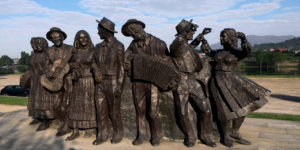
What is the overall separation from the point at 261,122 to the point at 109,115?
4.81 meters

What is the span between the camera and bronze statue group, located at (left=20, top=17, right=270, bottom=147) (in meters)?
5.22

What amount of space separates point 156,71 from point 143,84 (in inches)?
20.2

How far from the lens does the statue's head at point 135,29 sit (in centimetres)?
532

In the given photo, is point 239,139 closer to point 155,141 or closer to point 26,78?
point 155,141

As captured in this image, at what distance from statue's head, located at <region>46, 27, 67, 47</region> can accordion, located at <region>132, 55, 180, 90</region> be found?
2545 mm

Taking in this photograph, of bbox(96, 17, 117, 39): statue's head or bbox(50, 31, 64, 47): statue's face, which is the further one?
bbox(50, 31, 64, 47): statue's face

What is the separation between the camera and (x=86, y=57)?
593cm

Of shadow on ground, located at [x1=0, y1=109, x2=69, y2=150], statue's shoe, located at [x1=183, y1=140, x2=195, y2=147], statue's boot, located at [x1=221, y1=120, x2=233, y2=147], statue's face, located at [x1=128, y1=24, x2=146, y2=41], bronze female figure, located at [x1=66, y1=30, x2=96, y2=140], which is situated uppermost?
statue's face, located at [x1=128, y1=24, x2=146, y2=41]

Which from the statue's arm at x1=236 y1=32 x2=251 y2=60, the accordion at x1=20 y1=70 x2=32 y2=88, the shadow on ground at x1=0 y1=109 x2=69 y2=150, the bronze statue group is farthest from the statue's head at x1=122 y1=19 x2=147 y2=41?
the accordion at x1=20 y1=70 x2=32 y2=88

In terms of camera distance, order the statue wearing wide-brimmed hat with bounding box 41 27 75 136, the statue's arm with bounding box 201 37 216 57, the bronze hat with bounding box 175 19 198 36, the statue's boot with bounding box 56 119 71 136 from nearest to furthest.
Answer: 1. the bronze hat with bounding box 175 19 198 36
2. the statue's arm with bounding box 201 37 216 57
3. the statue's boot with bounding box 56 119 71 136
4. the statue wearing wide-brimmed hat with bounding box 41 27 75 136

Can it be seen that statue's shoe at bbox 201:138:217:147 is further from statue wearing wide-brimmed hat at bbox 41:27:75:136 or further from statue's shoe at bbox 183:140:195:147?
statue wearing wide-brimmed hat at bbox 41:27:75:136

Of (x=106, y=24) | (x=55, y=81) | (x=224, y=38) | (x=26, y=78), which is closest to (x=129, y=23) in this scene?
(x=106, y=24)

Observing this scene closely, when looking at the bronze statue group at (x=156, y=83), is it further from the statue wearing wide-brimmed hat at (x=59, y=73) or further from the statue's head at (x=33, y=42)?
the statue's head at (x=33, y=42)

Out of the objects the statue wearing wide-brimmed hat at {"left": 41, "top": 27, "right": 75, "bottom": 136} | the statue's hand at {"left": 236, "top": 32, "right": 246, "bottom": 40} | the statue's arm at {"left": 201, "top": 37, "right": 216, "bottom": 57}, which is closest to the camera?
the statue's hand at {"left": 236, "top": 32, "right": 246, "bottom": 40}
